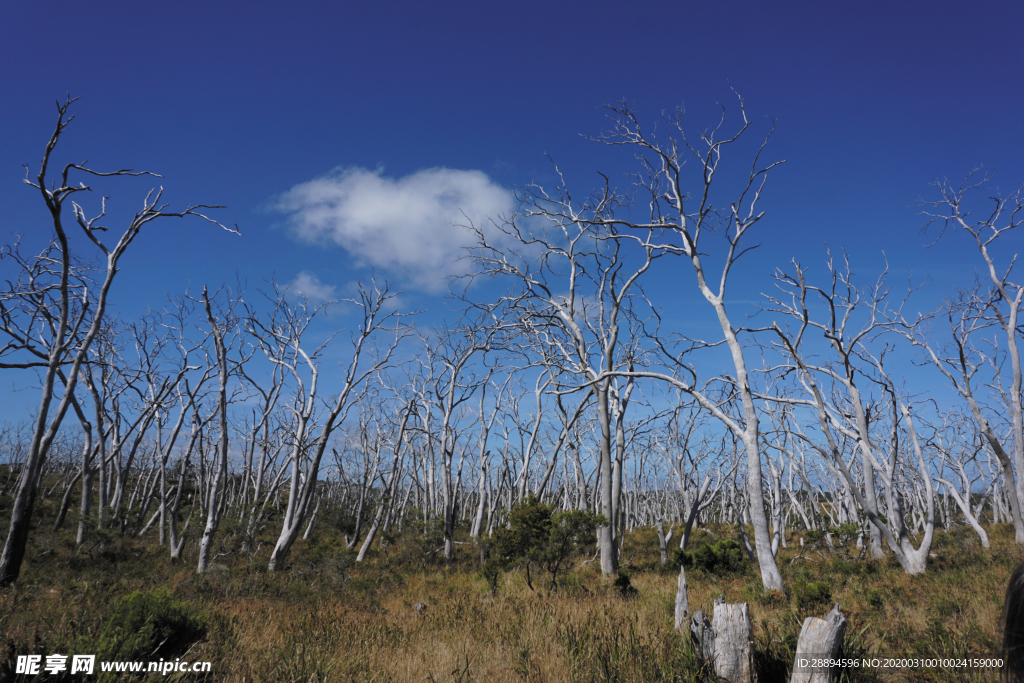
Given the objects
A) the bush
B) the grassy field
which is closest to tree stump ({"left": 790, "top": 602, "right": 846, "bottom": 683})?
the grassy field

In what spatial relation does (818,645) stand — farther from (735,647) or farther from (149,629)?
Answer: (149,629)

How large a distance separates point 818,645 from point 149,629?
609 cm

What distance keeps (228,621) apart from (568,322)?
9.38 meters

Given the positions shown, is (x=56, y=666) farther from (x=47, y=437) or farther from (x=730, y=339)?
(x=730, y=339)

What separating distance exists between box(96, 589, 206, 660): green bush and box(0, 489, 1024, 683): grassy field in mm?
18

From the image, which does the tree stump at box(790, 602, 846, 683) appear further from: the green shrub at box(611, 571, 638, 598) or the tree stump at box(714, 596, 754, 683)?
the green shrub at box(611, 571, 638, 598)

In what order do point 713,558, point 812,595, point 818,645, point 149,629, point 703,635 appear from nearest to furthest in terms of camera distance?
point 818,645 → point 703,635 → point 149,629 → point 812,595 → point 713,558

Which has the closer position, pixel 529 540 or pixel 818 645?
pixel 818 645

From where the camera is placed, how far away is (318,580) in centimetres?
1152

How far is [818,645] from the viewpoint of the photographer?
3.44 metres

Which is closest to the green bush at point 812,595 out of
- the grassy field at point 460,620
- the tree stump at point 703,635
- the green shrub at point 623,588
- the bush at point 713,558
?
the grassy field at point 460,620

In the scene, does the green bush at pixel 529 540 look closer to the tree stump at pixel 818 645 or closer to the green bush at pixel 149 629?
the green bush at pixel 149 629

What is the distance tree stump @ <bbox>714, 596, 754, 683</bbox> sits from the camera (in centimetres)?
371

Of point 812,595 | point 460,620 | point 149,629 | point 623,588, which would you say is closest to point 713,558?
point 623,588
